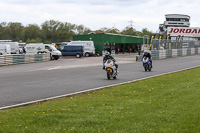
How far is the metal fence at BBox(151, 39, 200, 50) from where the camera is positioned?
43225mm

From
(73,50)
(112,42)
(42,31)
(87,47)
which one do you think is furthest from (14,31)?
(73,50)

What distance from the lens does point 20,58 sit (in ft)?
105

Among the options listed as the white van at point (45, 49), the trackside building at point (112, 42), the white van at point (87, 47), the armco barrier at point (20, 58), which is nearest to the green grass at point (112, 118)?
the armco barrier at point (20, 58)

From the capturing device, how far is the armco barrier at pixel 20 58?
2943cm

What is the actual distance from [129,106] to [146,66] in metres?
14.3

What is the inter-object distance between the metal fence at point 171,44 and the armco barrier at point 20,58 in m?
14.6

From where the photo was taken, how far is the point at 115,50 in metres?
61.2

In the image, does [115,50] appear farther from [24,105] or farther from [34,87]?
[24,105]

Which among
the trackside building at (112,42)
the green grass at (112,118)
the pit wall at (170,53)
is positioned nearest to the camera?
the green grass at (112,118)

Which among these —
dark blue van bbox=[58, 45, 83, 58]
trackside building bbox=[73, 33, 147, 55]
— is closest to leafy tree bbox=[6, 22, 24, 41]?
trackside building bbox=[73, 33, 147, 55]

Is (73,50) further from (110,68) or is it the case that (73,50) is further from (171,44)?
(110,68)

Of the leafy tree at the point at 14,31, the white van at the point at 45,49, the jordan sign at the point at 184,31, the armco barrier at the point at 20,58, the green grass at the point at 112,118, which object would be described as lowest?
the green grass at the point at 112,118

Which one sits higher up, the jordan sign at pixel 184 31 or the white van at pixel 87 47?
the jordan sign at pixel 184 31

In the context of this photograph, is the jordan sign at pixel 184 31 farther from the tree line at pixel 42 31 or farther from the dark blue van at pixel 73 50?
the tree line at pixel 42 31
